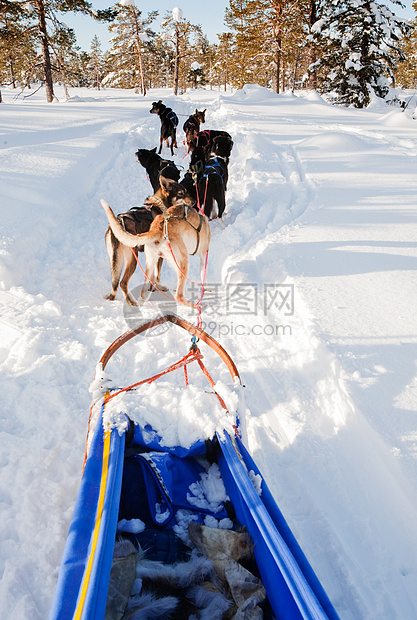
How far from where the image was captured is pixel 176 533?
5.44 feet

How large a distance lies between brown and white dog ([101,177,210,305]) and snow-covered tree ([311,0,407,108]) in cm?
1635

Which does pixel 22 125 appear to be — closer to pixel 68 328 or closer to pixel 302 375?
pixel 68 328

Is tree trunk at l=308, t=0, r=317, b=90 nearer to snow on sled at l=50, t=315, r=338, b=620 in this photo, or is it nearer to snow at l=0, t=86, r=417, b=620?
snow at l=0, t=86, r=417, b=620

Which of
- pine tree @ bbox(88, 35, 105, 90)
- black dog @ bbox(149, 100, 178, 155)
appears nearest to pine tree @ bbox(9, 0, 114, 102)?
black dog @ bbox(149, 100, 178, 155)

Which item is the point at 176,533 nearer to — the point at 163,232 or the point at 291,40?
the point at 163,232

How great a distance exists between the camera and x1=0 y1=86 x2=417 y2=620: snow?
179cm

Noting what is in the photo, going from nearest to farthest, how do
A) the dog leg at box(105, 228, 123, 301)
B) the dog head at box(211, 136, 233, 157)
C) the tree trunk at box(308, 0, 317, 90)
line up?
the dog leg at box(105, 228, 123, 301) → the dog head at box(211, 136, 233, 157) → the tree trunk at box(308, 0, 317, 90)

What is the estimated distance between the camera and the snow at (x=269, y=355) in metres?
1.79

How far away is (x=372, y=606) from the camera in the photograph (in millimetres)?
1588

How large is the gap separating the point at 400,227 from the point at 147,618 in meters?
4.99

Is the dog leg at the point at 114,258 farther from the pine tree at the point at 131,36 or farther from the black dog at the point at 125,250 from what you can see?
the pine tree at the point at 131,36

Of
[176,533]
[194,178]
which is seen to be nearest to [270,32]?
[194,178]

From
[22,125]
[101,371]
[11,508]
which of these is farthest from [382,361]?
[22,125]

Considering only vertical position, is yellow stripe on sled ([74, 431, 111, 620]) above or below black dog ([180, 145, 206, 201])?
below
